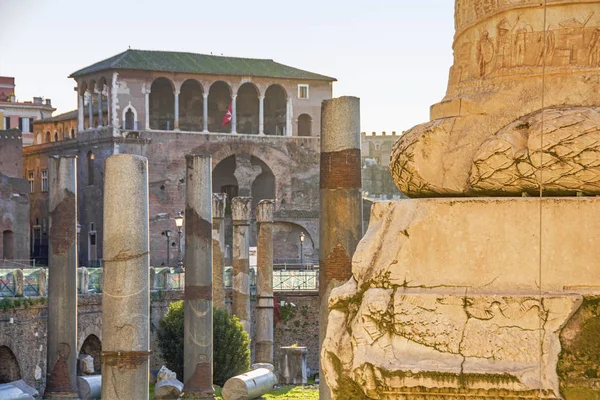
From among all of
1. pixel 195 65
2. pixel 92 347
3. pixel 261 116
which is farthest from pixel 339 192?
pixel 195 65

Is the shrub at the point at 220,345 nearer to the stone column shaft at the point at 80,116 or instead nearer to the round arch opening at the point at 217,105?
the stone column shaft at the point at 80,116

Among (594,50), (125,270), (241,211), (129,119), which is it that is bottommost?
(125,270)

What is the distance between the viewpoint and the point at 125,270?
1047 centimetres

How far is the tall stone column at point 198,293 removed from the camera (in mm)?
16469

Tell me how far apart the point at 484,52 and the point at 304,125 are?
47.8m

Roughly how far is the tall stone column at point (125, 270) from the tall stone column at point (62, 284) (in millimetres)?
6474

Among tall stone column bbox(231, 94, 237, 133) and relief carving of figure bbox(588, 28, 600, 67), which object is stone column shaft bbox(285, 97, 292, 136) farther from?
relief carving of figure bbox(588, 28, 600, 67)

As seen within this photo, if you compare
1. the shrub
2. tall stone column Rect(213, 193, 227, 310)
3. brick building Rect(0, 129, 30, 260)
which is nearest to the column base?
the shrub

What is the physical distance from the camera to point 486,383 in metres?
3.50

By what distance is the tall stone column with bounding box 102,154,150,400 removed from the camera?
1038 centimetres

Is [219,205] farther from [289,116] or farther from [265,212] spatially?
[289,116]

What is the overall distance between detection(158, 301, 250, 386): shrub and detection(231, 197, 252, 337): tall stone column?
2241mm

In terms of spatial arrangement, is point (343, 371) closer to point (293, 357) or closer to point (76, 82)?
point (293, 357)

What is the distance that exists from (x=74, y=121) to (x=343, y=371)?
52.1 m
